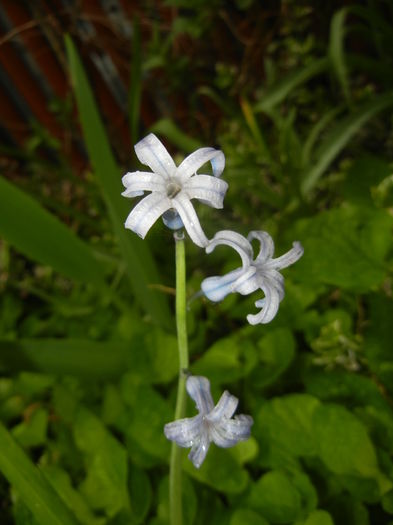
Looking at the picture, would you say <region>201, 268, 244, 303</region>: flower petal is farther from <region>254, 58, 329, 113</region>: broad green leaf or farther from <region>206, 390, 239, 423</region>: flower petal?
<region>254, 58, 329, 113</region>: broad green leaf

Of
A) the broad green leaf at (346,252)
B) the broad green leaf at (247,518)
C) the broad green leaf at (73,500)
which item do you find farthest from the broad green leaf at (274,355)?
the broad green leaf at (73,500)

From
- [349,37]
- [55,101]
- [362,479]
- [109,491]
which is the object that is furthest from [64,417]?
[349,37]

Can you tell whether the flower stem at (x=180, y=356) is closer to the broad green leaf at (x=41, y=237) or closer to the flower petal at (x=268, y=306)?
the flower petal at (x=268, y=306)

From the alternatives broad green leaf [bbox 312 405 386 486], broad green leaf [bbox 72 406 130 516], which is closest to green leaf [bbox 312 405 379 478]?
broad green leaf [bbox 312 405 386 486]

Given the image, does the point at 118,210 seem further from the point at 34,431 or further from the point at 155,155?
the point at 155,155

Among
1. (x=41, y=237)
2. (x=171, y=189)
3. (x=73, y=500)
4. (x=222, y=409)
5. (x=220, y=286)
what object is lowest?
(x=73, y=500)

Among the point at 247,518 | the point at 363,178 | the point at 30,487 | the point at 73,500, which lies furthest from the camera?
the point at 363,178

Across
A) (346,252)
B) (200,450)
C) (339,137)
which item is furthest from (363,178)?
(200,450)
